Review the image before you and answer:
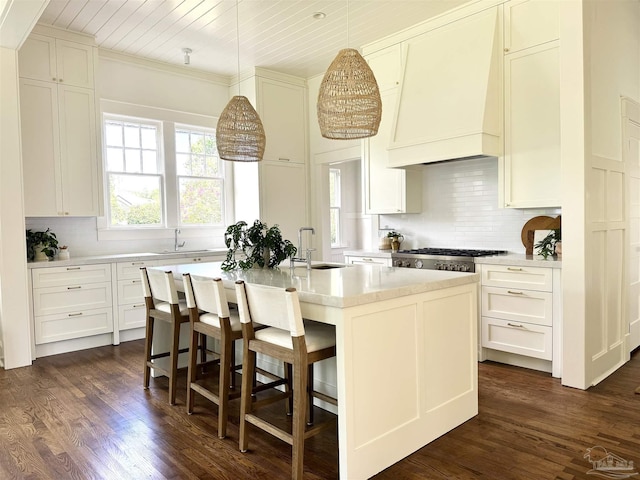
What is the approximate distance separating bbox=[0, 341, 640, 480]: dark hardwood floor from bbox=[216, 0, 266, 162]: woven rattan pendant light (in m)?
1.93

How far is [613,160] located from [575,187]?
69 cm

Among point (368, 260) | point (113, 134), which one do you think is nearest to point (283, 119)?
point (113, 134)

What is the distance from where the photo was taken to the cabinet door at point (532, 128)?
3701mm

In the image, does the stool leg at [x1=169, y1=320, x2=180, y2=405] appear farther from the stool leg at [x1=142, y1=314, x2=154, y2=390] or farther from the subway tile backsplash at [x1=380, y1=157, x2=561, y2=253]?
the subway tile backsplash at [x1=380, y1=157, x2=561, y2=253]

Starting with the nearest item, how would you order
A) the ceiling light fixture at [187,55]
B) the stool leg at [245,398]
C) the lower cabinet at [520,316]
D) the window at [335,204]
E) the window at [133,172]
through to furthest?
the stool leg at [245,398] < the lower cabinet at [520,316] < the ceiling light fixture at [187,55] < the window at [133,172] < the window at [335,204]

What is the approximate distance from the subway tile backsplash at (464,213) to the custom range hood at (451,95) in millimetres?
548

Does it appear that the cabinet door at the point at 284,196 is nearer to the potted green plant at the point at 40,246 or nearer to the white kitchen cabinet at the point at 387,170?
the white kitchen cabinet at the point at 387,170

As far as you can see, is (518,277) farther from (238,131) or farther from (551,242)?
(238,131)

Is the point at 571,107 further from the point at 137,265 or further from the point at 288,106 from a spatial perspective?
the point at 137,265

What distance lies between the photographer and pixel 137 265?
193 inches

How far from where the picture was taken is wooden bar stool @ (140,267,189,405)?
10.4ft

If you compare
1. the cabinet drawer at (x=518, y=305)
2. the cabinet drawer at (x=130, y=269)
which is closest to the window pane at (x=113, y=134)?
the cabinet drawer at (x=130, y=269)

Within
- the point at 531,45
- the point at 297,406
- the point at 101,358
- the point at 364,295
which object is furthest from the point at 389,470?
the point at 531,45

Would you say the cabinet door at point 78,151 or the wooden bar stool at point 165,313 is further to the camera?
the cabinet door at point 78,151
